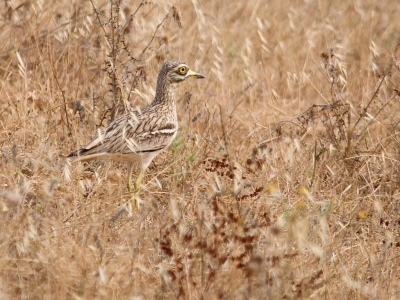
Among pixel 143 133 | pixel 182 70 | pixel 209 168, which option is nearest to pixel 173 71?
pixel 182 70

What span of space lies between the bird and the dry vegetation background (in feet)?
0.47

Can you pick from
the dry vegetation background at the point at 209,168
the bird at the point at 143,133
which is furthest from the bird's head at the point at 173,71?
the dry vegetation background at the point at 209,168

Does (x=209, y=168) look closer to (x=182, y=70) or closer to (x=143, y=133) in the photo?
(x=143, y=133)

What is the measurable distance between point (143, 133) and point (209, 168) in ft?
2.47

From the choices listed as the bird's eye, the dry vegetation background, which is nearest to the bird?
the bird's eye

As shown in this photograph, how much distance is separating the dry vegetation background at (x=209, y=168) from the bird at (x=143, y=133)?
0.14m

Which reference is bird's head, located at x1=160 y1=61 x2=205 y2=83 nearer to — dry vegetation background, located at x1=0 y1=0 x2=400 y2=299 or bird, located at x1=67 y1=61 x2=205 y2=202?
bird, located at x1=67 y1=61 x2=205 y2=202

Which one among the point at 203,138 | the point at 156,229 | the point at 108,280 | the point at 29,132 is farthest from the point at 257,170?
the point at 108,280

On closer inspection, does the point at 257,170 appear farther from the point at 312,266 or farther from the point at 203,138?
the point at 312,266

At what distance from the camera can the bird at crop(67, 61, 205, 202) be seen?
587 centimetres

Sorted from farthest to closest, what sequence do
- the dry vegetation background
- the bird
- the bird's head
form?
the bird's head, the bird, the dry vegetation background

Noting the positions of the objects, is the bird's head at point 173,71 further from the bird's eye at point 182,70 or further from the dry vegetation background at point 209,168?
the dry vegetation background at point 209,168

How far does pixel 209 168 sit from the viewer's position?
5.67 metres

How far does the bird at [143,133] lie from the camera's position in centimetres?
587
